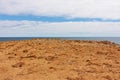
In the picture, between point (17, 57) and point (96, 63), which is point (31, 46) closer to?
point (17, 57)

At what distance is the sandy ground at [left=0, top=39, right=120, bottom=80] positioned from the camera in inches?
488

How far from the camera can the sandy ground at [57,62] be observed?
1240 centimetres

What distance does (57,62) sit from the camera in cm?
1378

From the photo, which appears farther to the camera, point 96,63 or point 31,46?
point 31,46

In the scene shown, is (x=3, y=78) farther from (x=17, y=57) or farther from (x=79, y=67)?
(x=79, y=67)

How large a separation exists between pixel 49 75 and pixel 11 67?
7.46ft

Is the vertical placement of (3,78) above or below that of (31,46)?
below

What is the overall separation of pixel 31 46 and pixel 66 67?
3720 mm

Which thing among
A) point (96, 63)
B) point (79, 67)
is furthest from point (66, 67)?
point (96, 63)

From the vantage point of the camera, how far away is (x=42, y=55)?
14.7 meters

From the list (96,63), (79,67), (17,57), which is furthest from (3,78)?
(96,63)

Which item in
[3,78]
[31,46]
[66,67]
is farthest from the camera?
[31,46]

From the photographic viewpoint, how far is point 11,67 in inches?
533

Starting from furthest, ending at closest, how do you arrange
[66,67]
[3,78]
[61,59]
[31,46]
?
[31,46] < [61,59] < [66,67] < [3,78]
